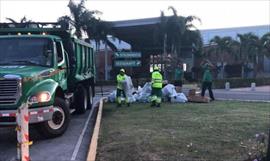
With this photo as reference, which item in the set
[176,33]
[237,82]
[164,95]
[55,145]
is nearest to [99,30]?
[176,33]

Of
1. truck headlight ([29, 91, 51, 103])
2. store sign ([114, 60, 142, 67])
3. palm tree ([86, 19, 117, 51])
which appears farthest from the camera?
palm tree ([86, 19, 117, 51])

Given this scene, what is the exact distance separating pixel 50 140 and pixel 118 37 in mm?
52851

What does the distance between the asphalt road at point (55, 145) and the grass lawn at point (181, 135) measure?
474 millimetres

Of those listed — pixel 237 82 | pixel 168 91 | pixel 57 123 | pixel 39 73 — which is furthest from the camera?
pixel 237 82

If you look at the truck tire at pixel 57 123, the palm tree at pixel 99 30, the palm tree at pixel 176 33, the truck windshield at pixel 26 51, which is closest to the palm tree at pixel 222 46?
the palm tree at pixel 176 33

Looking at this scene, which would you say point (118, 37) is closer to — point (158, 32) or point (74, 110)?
point (158, 32)

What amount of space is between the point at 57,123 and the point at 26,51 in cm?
202

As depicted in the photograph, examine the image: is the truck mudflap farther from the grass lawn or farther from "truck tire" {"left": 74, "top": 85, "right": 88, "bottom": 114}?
"truck tire" {"left": 74, "top": 85, "right": 88, "bottom": 114}

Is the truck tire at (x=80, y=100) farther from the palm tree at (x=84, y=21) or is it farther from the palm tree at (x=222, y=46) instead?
the palm tree at (x=222, y=46)

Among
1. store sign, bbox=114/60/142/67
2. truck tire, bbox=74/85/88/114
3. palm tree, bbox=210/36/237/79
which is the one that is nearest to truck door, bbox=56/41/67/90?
truck tire, bbox=74/85/88/114

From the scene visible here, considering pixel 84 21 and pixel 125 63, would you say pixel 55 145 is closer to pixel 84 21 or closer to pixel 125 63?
pixel 125 63

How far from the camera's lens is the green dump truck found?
11570 millimetres

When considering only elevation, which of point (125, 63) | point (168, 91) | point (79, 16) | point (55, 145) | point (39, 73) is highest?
point (79, 16)

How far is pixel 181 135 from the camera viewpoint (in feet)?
37.7
